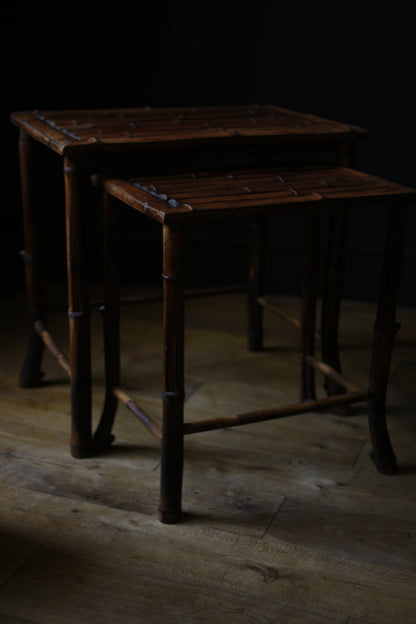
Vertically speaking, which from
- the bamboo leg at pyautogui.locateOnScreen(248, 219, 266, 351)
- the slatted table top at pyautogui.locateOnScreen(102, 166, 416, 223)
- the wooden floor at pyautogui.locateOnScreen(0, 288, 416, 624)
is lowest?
the wooden floor at pyautogui.locateOnScreen(0, 288, 416, 624)

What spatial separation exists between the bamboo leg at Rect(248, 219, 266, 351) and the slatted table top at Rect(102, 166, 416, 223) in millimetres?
560

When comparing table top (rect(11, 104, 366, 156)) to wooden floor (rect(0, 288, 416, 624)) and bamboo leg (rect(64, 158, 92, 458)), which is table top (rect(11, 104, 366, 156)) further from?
wooden floor (rect(0, 288, 416, 624))

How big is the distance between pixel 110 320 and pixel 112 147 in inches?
16.5

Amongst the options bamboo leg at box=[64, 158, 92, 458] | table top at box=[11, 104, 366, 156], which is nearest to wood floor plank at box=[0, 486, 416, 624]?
bamboo leg at box=[64, 158, 92, 458]

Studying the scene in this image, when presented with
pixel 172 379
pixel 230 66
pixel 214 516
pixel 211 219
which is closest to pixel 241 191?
pixel 211 219

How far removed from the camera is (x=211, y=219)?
150 centimetres

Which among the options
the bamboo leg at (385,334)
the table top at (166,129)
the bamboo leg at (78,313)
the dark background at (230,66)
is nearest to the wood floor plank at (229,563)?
the bamboo leg at (78,313)

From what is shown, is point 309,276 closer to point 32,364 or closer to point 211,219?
point 211,219

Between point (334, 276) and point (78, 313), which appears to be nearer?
point (78, 313)

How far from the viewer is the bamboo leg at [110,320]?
6.01ft

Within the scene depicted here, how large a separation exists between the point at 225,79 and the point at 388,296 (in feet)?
4.61

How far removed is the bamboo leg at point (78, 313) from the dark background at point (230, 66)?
1147 millimetres

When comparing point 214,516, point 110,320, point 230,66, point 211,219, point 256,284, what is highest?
point 230,66

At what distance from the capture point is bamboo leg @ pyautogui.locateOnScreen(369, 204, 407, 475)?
1.73 meters
